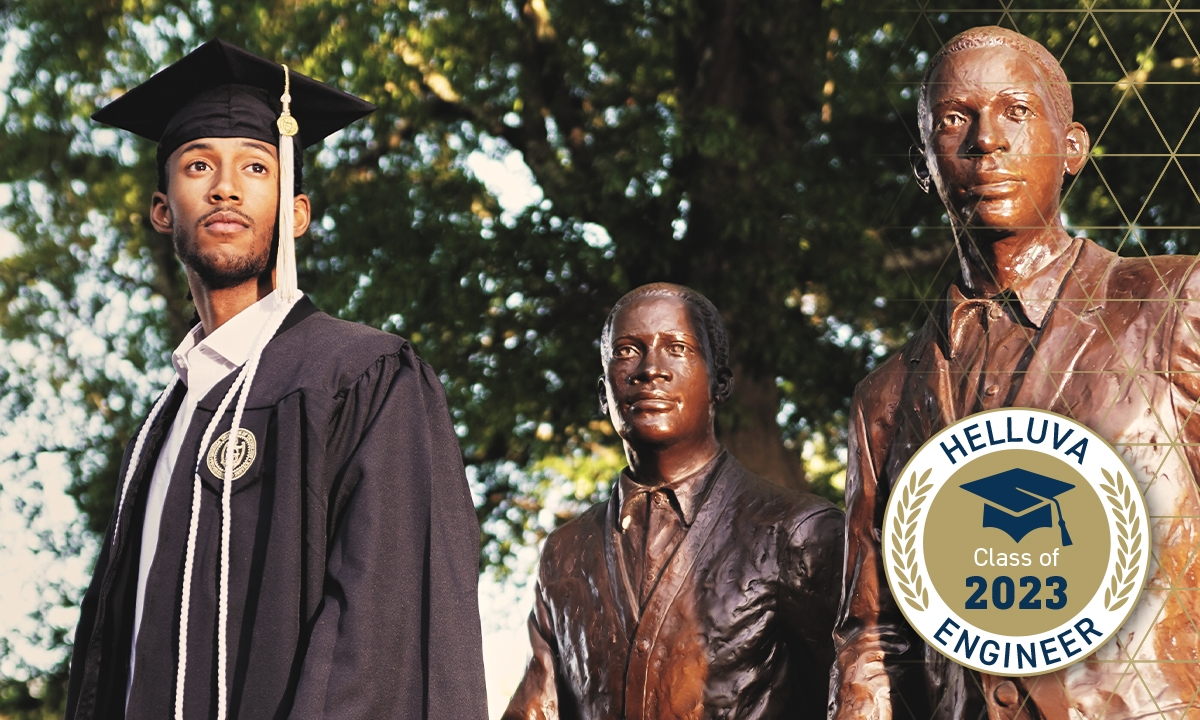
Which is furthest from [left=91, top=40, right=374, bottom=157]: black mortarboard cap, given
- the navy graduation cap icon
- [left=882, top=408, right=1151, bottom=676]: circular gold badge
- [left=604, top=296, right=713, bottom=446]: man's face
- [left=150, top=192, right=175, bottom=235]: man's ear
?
the navy graduation cap icon

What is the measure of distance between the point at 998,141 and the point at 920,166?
0.39m

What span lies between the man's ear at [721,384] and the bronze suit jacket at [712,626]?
330 mm

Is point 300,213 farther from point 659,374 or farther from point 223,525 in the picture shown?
point 659,374

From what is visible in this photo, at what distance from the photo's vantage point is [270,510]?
11.2ft

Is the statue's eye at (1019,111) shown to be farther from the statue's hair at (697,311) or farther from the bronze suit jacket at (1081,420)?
the statue's hair at (697,311)

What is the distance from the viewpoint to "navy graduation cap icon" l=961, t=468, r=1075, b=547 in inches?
153

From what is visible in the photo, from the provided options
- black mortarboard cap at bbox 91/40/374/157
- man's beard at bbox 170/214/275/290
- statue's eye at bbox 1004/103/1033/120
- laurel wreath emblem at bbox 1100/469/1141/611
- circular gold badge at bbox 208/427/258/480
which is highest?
black mortarboard cap at bbox 91/40/374/157

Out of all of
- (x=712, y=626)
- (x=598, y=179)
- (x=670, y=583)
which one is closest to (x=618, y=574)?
(x=670, y=583)

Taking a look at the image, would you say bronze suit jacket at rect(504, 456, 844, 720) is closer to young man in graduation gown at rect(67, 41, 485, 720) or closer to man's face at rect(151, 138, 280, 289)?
young man in graduation gown at rect(67, 41, 485, 720)

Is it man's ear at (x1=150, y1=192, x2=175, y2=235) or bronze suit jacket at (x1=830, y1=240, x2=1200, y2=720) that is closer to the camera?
bronze suit jacket at (x1=830, y1=240, x2=1200, y2=720)

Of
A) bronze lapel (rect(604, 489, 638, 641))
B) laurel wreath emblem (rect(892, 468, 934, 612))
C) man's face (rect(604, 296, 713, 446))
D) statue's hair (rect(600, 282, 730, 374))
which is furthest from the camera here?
statue's hair (rect(600, 282, 730, 374))

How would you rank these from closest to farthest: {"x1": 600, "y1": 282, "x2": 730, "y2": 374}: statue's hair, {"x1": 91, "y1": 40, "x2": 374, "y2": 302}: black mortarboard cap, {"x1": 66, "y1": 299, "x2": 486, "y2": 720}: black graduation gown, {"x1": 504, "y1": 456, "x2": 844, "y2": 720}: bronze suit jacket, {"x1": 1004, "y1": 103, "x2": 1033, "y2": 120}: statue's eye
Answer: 1. {"x1": 66, "y1": 299, "x2": 486, "y2": 720}: black graduation gown
2. {"x1": 91, "y1": 40, "x2": 374, "y2": 302}: black mortarboard cap
3. {"x1": 1004, "y1": 103, "x2": 1033, "y2": 120}: statue's eye
4. {"x1": 504, "y1": 456, "x2": 844, "y2": 720}: bronze suit jacket
5. {"x1": 600, "y1": 282, "x2": 730, "y2": 374}: statue's hair

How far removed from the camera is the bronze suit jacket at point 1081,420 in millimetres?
3701

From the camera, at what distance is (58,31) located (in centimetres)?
1317
